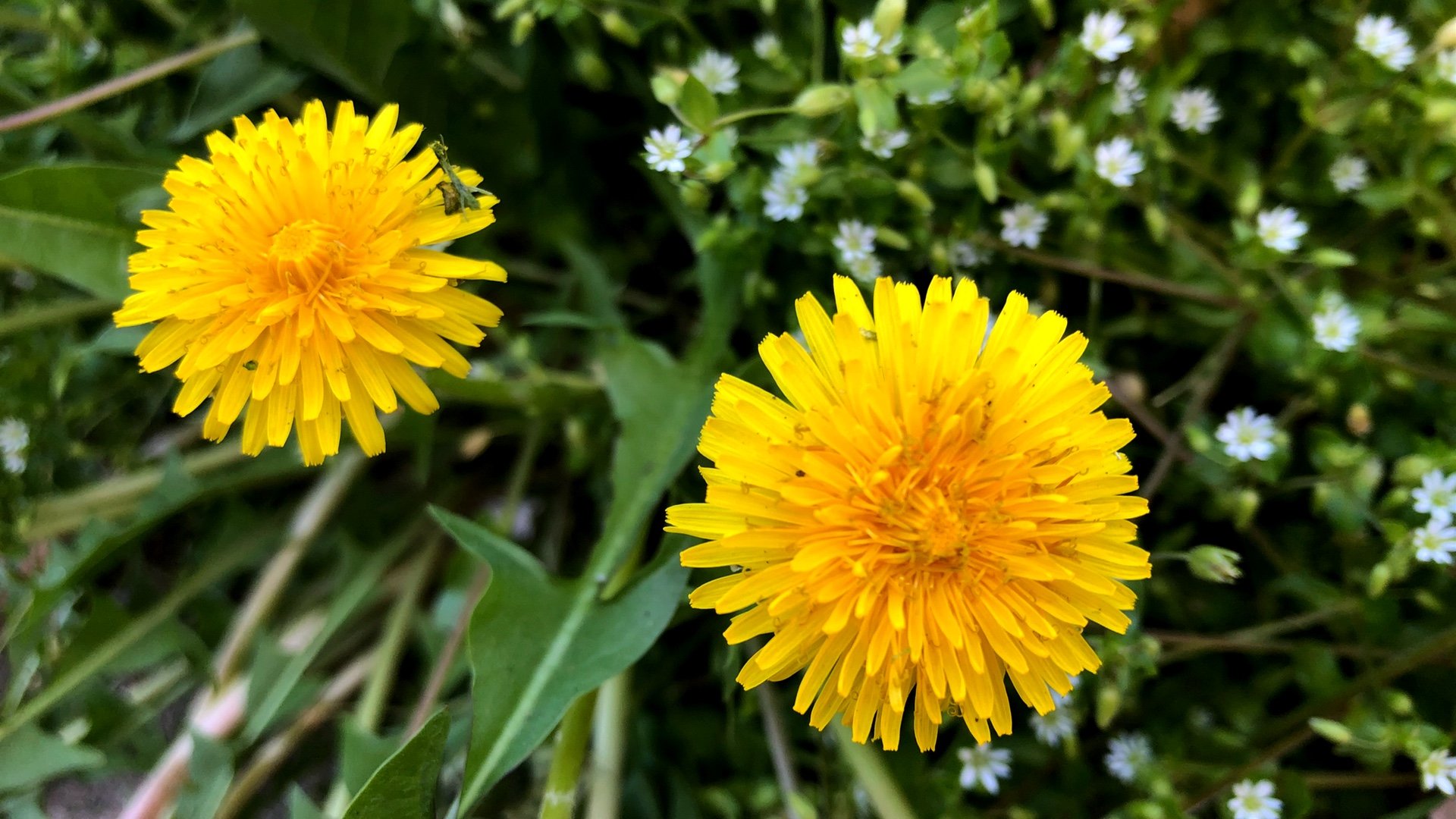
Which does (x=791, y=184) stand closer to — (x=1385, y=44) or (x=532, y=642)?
(x=532, y=642)

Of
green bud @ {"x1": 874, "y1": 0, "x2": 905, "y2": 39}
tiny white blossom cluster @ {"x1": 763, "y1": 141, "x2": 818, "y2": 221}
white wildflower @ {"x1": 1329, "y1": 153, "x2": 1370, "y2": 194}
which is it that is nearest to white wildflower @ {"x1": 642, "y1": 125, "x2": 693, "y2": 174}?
tiny white blossom cluster @ {"x1": 763, "y1": 141, "x2": 818, "y2": 221}

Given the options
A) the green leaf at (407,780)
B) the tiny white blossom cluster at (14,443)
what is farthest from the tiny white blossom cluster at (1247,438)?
the tiny white blossom cluster at (14,443)

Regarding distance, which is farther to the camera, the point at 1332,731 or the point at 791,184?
the point at 791,184

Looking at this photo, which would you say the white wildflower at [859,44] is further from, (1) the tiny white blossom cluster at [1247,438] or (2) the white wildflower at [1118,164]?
(1) the tiny white blossom cluster at [1247,438]

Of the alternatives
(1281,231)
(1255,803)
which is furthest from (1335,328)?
(1255,803)

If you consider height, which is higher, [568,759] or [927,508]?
[927,508]
